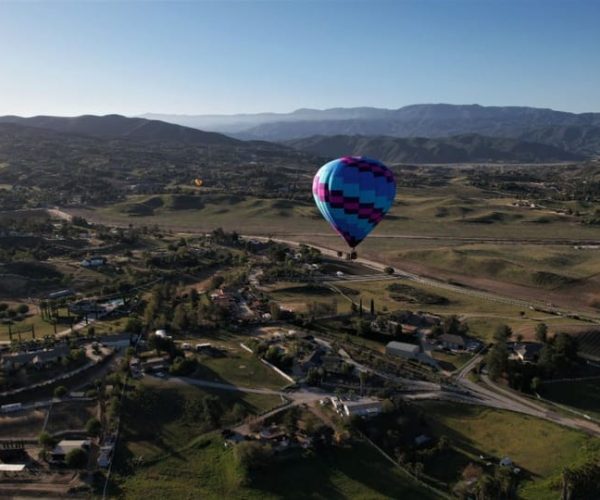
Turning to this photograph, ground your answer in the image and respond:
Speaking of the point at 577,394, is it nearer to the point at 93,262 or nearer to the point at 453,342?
the point at 453,342

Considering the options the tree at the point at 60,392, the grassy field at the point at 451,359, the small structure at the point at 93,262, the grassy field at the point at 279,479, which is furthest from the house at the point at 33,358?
the small structure at the point at 93,262

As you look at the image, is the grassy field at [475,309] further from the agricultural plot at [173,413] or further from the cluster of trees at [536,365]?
the agricultural plot at [173,413]

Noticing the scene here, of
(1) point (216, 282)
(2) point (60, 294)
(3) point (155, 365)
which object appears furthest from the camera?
(1) point (216, 282)

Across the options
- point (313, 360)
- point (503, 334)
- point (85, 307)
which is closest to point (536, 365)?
point (503, 334)

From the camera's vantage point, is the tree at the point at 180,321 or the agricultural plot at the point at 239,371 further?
the tree at the point at 180,321

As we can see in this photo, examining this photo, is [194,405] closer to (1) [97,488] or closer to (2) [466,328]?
(1) [97,488]

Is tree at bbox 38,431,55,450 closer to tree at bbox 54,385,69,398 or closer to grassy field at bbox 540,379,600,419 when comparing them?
tree at bbox 54,385,69,398
